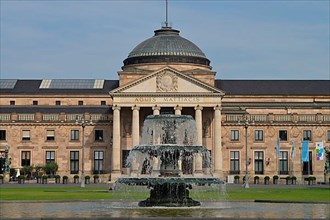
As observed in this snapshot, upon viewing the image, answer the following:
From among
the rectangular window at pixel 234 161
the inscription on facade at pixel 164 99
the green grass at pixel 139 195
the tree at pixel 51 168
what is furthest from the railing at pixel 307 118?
the green grass at pixel 139 195

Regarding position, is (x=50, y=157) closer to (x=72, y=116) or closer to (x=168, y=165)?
(x=72, y=116)

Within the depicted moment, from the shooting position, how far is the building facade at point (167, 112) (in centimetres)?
11638

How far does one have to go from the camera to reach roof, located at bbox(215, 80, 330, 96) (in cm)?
13338

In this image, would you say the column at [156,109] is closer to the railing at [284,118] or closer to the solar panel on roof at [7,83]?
the railing at [284,118]

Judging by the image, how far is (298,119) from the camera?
401 ft

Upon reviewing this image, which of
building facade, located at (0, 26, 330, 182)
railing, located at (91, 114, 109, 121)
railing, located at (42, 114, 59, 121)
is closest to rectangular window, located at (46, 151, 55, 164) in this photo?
building facade, located at (0, 26, 330, 182)

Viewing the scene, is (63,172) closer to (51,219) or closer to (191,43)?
(191,43)

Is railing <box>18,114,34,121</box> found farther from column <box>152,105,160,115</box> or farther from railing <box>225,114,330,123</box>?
railing <box>225,114,330,123</box>

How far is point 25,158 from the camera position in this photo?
121812mm

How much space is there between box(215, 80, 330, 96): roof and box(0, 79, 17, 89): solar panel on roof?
34.7 metres

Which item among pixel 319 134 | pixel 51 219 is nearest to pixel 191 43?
pixel 319 134

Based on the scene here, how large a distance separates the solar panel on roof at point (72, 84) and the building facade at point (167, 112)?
29.8ft

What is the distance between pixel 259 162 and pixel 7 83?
150 feet

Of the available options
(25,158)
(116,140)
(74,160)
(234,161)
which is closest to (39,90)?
(25,158)
